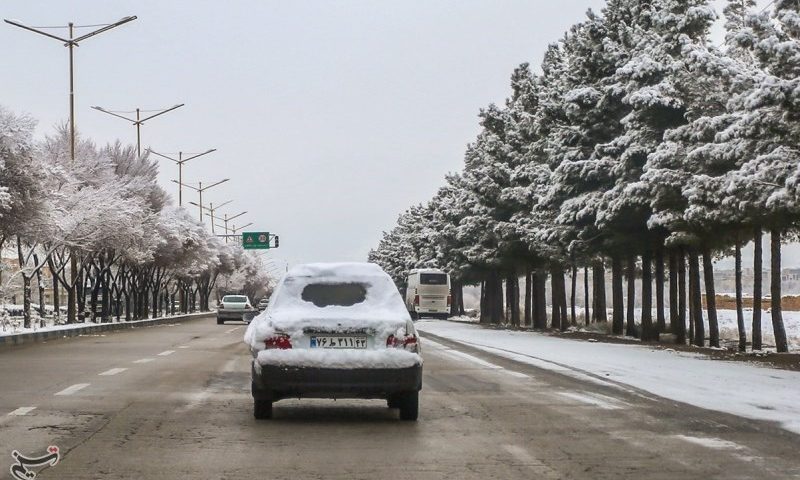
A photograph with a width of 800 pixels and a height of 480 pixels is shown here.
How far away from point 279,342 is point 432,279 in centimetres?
7292

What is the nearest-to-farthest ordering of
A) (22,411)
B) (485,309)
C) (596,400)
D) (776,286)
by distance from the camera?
(22,411)
(596,400)
(776,286)
(485,309)

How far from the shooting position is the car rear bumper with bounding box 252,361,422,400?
40.1 ft

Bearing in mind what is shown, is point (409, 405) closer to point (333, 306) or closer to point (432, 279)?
point (333, 306)

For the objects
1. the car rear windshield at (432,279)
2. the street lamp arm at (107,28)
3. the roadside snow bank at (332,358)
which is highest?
the street lamp arm at (107,28)

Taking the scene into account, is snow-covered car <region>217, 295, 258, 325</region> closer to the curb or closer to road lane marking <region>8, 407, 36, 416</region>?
the curb

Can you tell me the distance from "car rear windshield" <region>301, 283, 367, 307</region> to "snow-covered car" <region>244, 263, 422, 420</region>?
0.41ft

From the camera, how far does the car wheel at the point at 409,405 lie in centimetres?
1259

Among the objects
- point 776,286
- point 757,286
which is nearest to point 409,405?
point 776,286

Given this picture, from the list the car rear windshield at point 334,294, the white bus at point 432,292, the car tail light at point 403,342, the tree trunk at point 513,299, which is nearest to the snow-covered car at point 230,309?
the tree trunk at point 513,299

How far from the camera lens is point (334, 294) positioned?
43.1 ft

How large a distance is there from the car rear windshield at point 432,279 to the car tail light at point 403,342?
236 ft

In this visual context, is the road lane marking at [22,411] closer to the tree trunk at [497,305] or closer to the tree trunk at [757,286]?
the tree trunk at [757,286]

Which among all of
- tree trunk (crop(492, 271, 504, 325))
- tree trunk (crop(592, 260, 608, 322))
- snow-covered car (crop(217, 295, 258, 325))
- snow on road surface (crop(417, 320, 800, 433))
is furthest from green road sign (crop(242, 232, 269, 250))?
snow on road surface (crop(417, 320, 800, 433))

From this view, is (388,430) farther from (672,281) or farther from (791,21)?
(672,281)
